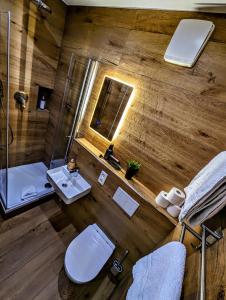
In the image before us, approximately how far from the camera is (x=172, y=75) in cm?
143

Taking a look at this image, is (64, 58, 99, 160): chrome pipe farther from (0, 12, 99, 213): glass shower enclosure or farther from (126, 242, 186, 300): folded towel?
(126, 242, 186, 300): folded towel

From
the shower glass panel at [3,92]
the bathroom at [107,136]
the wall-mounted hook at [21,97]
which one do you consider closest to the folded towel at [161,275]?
the bathroom at [107,136]

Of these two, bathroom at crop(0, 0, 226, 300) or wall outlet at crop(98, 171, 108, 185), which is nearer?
bathroom at crop(0, 0, 226, 300)

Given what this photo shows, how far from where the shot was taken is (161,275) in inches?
34.3

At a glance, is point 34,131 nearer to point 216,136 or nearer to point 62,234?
point 62,234

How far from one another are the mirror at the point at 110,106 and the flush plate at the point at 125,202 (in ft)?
2.09

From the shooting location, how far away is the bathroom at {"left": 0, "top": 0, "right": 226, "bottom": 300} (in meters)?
1.24

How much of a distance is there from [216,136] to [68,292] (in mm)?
2129

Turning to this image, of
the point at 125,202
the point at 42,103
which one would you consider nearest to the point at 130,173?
the point at 125,202

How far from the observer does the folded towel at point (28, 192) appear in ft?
7.42

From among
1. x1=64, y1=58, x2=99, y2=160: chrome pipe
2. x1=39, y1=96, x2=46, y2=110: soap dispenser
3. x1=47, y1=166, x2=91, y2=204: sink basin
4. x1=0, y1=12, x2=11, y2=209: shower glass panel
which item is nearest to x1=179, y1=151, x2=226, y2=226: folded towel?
x1=47, y1=166, x2=91, y2=204: sink basin

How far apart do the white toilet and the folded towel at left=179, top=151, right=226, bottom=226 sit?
1.11 m

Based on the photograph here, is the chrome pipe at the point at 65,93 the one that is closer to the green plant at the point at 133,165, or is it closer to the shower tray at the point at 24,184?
the shower tray at the point at 24,184

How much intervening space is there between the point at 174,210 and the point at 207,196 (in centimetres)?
54
